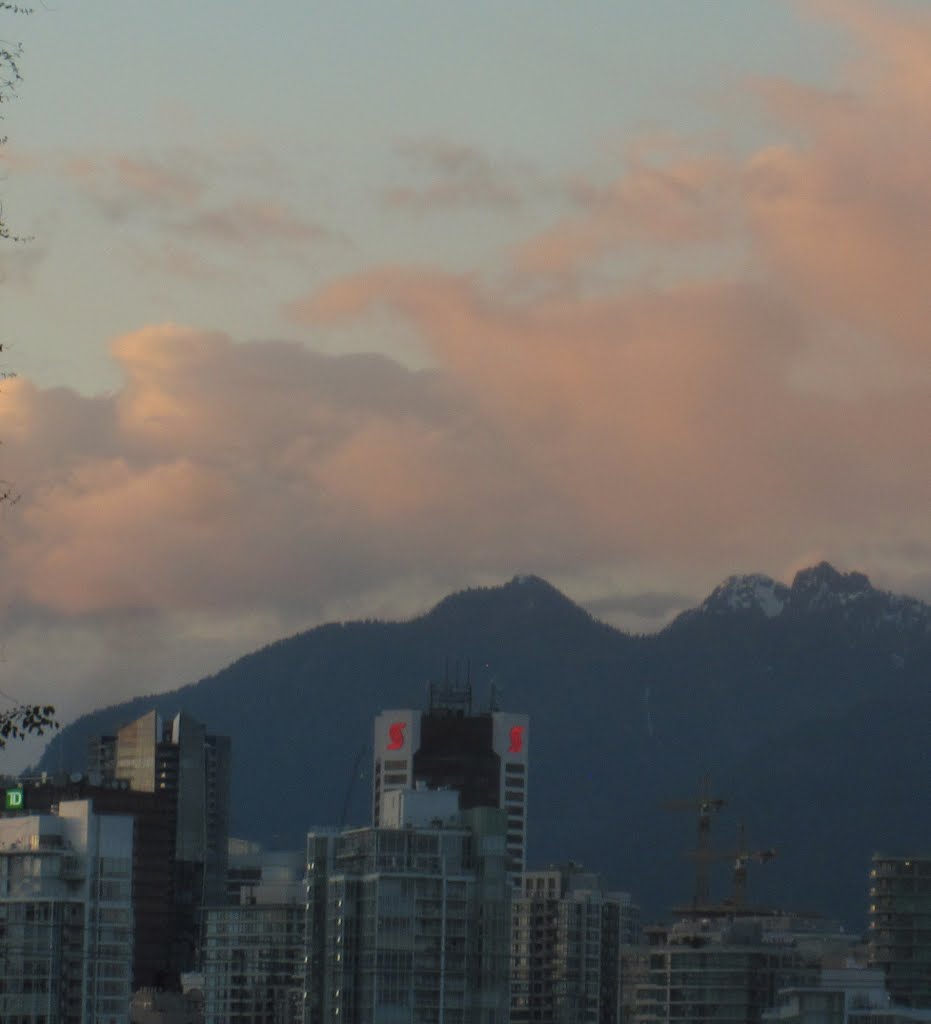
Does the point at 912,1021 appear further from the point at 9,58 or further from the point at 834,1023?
the point at 9,58

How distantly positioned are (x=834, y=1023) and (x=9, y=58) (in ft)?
537

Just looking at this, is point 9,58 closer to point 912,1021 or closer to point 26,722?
point 26,722

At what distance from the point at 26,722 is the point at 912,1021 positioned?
160363mm

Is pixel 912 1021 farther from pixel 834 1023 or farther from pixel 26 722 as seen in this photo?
pixel 26 722

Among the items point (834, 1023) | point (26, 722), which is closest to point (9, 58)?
point (26, 722)

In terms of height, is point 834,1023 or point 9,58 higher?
Result: point 9,58

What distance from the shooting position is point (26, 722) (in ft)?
153

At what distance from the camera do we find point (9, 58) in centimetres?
4438

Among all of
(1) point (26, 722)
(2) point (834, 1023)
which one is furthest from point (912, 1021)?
(1) point (26, 722)

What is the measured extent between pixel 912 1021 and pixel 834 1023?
5.19 metres

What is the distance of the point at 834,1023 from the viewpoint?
199875 millimetres

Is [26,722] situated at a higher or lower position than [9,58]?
lower

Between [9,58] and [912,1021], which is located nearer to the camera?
[9,58]

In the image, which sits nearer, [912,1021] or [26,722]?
[26,722]
